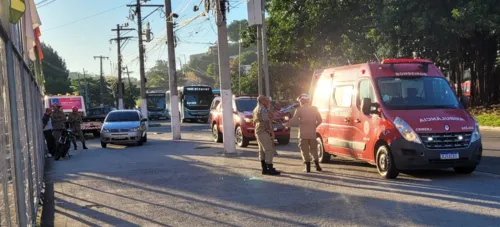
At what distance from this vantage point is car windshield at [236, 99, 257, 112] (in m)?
18.1

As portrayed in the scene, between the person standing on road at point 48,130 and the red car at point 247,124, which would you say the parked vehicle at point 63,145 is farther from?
the red car at point 247,124

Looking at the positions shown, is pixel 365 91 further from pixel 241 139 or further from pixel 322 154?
pixel 241 139

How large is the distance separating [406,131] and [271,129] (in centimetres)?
284

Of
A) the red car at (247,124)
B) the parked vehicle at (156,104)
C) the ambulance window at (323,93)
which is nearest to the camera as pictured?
the ambulance window at (323,93)

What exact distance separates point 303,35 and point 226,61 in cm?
1697

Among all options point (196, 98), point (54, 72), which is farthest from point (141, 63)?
point (54, 72)

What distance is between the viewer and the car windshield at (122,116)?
68.5ft

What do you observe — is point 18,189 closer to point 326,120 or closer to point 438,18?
point 326,120

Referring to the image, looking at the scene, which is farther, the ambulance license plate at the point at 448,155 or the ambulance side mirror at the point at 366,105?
the ambulance side mirror at the point at 366,105

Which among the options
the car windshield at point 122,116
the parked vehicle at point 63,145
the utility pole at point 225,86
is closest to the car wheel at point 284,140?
the utility pole at point 225,86

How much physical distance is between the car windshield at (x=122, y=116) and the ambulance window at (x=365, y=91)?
12612 mm

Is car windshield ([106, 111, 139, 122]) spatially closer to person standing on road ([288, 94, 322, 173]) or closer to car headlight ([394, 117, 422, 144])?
person standing on road ([288, 94, 322, 173])

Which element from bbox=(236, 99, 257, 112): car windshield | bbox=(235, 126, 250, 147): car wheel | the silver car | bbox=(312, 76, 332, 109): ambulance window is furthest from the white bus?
bbox=(312, 76, 332, 109): ambulance window

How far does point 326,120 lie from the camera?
1174 cm
